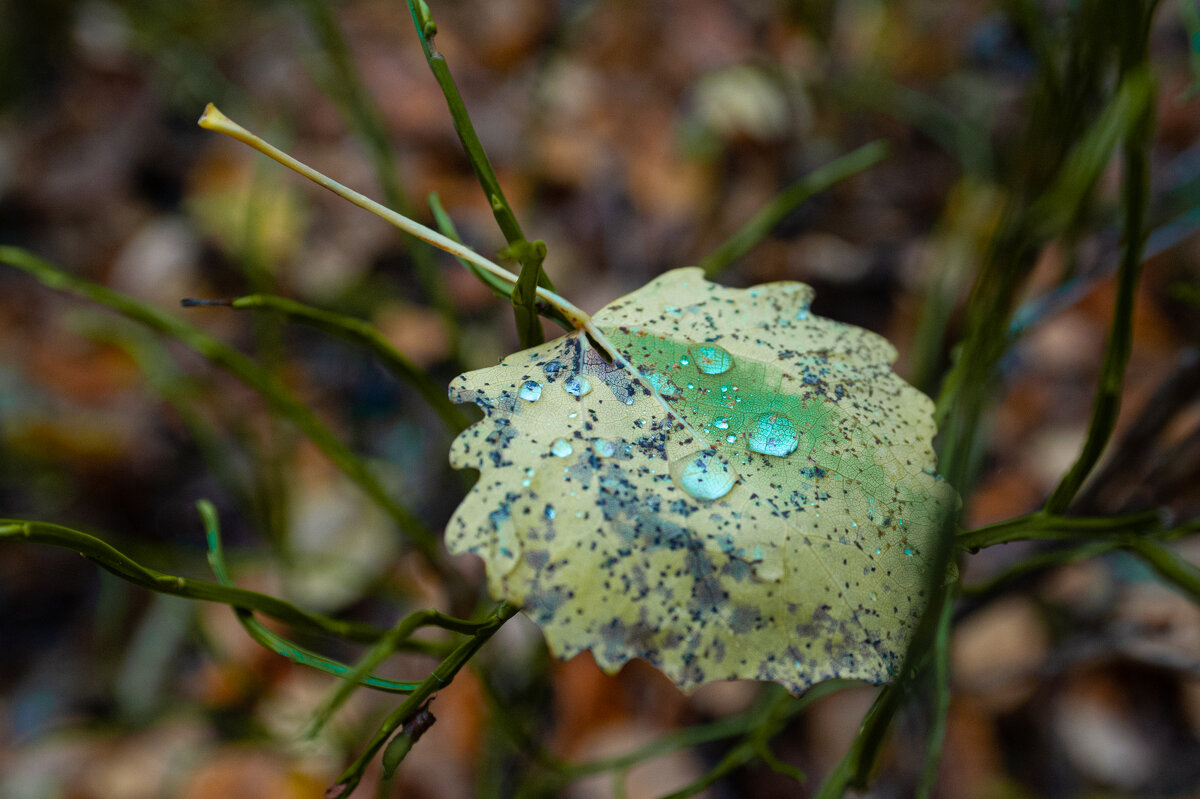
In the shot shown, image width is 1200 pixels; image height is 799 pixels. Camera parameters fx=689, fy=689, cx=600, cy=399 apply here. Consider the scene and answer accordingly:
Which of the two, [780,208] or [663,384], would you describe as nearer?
[663,384]

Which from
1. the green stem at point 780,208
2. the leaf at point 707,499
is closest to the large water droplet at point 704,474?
the leaf at point 707,499

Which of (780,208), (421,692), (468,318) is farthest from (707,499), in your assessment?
(468,318)

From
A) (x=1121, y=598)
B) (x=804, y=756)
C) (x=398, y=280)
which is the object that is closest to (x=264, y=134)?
(x=398, y=280)

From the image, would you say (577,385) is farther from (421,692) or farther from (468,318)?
(468,318)

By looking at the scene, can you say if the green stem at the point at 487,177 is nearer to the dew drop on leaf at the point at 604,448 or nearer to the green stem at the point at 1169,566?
the dew drop on leaf at the point at 604,448

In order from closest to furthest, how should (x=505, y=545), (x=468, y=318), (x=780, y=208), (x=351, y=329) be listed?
1. (x=505, y=545)
2. (x=351, y=329)
3. (x=780, y=208)
4. (x=468, y=318)

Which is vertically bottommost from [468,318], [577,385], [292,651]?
[468,318]

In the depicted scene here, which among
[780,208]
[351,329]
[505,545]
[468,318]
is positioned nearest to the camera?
[505,545]

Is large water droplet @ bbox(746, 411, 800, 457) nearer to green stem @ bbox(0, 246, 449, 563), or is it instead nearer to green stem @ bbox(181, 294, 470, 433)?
green stem @ bbox(181, 294, 470, 433)
